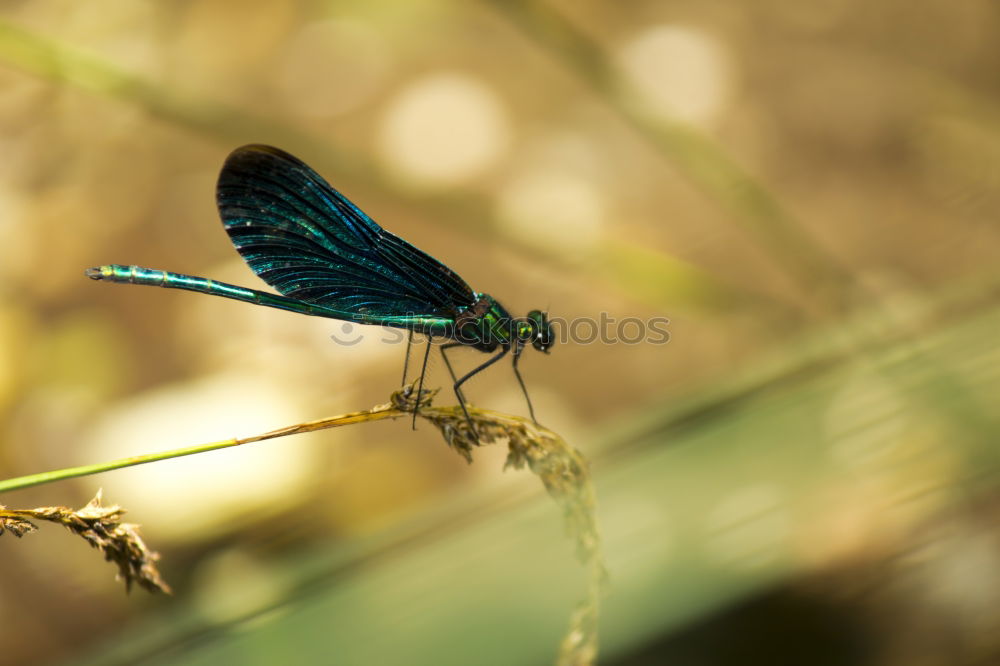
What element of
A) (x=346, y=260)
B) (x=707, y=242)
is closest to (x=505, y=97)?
(x=707, y=242)

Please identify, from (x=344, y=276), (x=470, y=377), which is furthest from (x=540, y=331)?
(x=344, y=276)

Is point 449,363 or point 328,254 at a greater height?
point 328,254

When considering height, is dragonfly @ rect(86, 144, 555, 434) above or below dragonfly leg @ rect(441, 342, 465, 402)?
above

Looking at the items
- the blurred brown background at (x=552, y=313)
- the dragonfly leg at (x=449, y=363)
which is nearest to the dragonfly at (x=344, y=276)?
the dragonfly leg at (x=449, y=363)

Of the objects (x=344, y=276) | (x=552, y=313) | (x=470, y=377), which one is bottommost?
(x=470, y=377)

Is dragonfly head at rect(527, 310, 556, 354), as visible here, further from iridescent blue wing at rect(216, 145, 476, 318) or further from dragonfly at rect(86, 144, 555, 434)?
iridescent blue wing at rect(216, 145, 476, 318)

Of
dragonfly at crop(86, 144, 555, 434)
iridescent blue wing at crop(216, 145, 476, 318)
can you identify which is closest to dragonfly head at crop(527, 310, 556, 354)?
dragonfly at crop(86, 144, 555, 434)

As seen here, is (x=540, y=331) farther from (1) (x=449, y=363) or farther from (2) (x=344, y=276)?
(2) (x=344, y=276)
